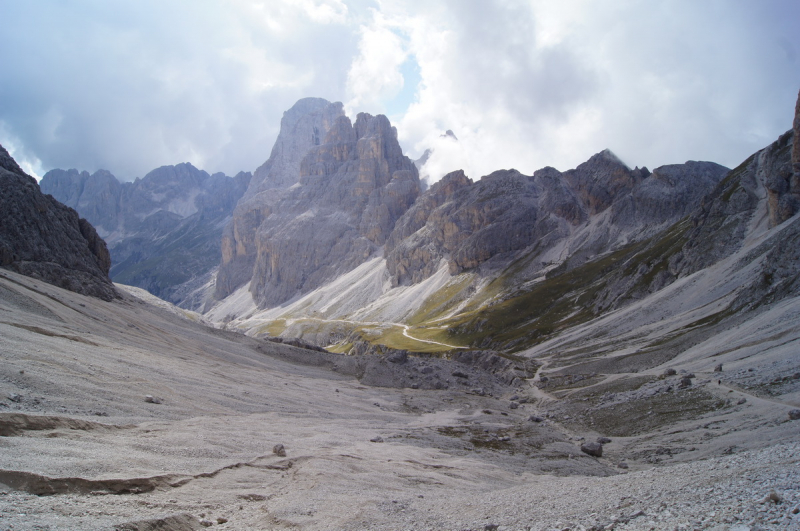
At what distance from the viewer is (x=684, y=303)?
274 ft

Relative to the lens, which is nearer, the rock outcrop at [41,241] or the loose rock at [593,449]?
the loose rock at [593,449]

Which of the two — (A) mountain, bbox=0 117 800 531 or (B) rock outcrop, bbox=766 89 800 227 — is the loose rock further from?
(B) rock outcrop, bbox=766 89 800 227

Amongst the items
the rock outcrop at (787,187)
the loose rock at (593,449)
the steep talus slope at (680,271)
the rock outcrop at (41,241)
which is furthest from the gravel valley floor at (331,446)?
the rock outcrop at (787,187)

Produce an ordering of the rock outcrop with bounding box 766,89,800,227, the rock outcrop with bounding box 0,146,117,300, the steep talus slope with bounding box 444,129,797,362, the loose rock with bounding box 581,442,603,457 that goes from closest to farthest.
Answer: the loose rock with bounding box 581,442,603,457 → the rock outcrop with bounding box 0,146,117,300 → the steep talus slope with bounding box 444,129,797,362 → the rock outcrop with bounding box 766,89,800,227

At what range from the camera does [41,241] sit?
73.2m

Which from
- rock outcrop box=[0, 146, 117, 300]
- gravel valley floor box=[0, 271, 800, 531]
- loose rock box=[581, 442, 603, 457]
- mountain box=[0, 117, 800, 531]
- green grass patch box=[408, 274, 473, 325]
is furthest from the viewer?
green grass patch box=[408, 274, 473, 325]

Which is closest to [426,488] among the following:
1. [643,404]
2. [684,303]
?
[643,404]

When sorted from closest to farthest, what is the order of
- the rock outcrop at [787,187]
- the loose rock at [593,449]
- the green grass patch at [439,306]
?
1. the loose rock at [593,449]
2. the rock outcrop at [787,187]
3. the green grass patch at [439,306]

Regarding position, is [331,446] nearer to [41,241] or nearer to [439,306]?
[41,241]

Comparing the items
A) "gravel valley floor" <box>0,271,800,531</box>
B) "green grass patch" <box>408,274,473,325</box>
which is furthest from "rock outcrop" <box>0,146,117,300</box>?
"green grass patch" <box>408,274,473,325</box>

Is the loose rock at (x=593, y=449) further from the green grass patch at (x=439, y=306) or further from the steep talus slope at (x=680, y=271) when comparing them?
the green grass patch at (x=439, y=306)

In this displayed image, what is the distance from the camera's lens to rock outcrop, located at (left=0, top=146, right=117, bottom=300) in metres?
67.6

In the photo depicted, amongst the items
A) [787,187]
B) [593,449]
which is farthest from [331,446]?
[787,187]

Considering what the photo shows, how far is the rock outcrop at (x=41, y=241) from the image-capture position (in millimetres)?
67562
